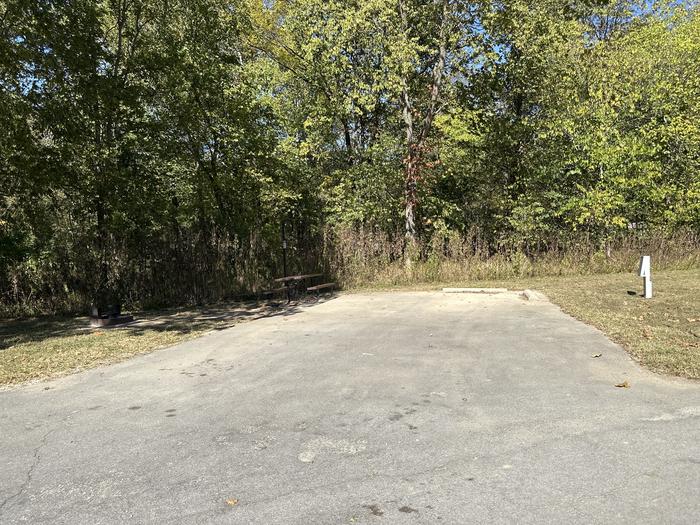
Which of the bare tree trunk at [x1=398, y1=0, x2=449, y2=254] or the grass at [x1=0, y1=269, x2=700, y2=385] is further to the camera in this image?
the bare tree trunk at [x1=398, y1=0, x2=449, y2=254]

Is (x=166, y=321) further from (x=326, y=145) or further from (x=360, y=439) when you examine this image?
(x=326, y=145)

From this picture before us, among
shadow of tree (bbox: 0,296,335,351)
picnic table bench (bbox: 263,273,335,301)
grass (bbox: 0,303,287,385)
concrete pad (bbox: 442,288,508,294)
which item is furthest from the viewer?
concrete pad (bbox: 442,288,508,294)

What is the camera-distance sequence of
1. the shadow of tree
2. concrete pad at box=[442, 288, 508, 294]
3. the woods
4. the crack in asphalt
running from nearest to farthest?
the crack in asphalt → the shadow of tree → the woods → concrete pad at box=[442, 288, 508, 294]

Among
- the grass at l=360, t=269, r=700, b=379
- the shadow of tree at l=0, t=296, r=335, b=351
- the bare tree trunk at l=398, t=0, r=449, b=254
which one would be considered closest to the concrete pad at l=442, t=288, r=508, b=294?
the grass at l=360, t=269, r=700, b=379

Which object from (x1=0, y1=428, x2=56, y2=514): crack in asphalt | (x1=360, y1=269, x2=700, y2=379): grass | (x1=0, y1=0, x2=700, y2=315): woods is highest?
(x1=0, y1=0, x2=700, y2=315): woods

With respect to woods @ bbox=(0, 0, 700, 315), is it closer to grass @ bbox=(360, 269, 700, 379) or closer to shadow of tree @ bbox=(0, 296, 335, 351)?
shadow of tree @ bbox=(0, 296, 335, 351)

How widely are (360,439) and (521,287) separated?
10578 millimetres

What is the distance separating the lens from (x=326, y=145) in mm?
20844

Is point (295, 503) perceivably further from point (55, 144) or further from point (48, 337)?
point (55, 144)

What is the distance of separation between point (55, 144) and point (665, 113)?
17.9 metres

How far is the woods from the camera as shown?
1236 centimetres

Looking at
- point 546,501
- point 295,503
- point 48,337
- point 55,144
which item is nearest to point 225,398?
point 295,503

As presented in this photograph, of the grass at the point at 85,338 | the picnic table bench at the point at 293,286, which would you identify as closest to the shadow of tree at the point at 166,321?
the grass at the point at 85,338

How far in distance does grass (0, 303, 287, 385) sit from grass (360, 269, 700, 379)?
5736 millimetres
